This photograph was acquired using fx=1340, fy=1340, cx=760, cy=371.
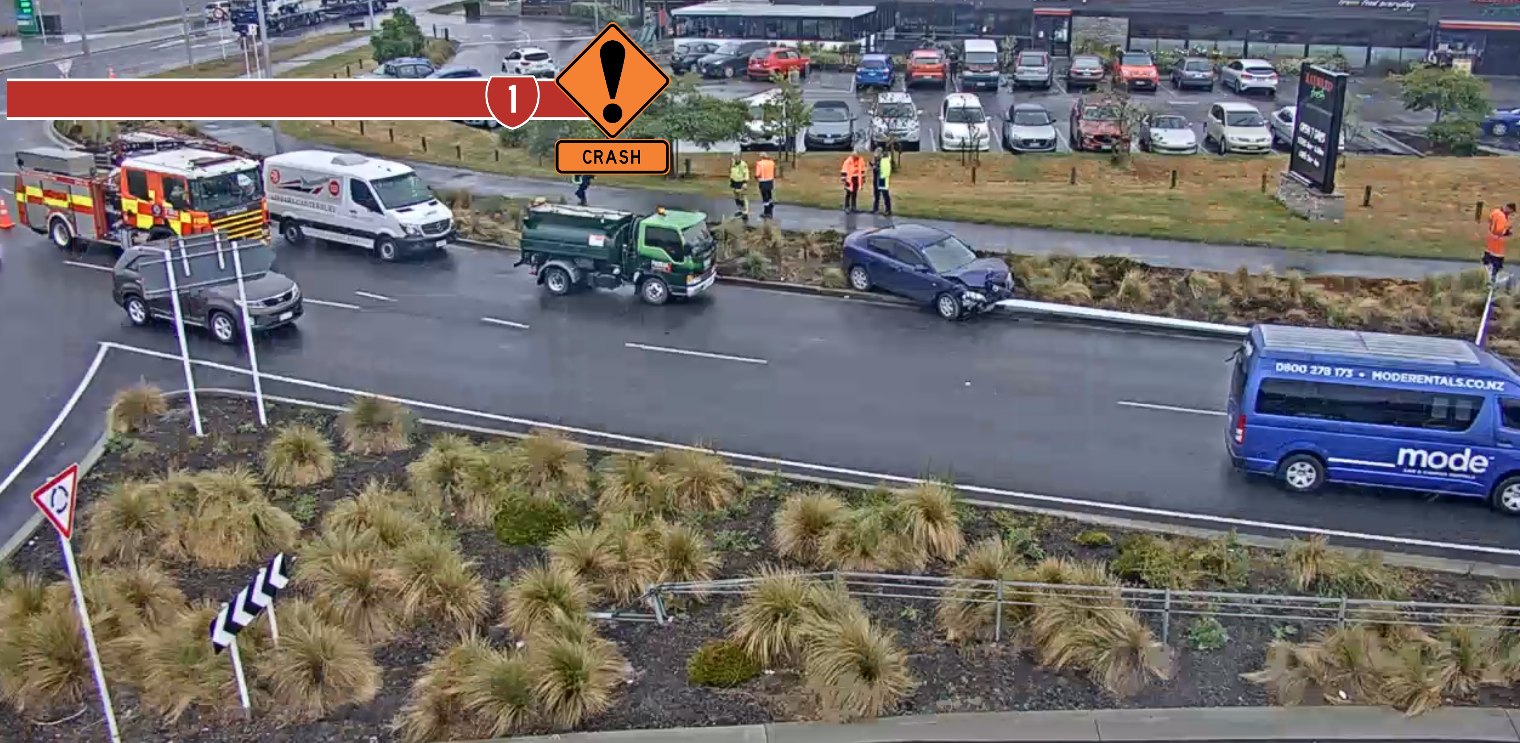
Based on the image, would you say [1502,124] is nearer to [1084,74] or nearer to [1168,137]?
[1084,74]

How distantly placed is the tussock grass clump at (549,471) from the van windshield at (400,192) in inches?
511

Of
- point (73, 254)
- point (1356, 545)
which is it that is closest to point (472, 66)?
point (73, 254)

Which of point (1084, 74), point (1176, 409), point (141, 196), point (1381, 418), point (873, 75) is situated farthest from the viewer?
point (1084, 74)

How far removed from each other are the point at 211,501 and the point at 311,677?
4.64 metres

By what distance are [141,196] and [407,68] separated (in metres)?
26.4

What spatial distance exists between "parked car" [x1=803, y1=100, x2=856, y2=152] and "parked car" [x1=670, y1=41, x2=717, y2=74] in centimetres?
1626

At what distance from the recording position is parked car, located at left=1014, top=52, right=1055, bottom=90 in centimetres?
5097

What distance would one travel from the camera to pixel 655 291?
2488cm

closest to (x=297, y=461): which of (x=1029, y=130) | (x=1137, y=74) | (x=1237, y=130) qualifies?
(x=1029, y=130)

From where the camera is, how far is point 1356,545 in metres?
15.7

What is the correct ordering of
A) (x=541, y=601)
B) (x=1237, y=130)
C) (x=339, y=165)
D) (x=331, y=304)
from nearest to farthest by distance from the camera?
(x=541, y=601)
(x=331, y=304)
(x=339, y=165)
(x=1237, y=130)

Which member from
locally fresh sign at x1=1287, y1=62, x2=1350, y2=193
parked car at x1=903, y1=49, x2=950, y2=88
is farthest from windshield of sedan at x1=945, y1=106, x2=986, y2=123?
parked car at x1=903, y1=49, x2=950, y2=88

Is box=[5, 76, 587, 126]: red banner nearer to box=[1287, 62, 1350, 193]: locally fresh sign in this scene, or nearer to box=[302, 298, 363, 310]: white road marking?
box=[302, 298, 363, 310]: white road marking

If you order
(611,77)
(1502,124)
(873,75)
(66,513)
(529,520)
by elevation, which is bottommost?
(1502,124)
